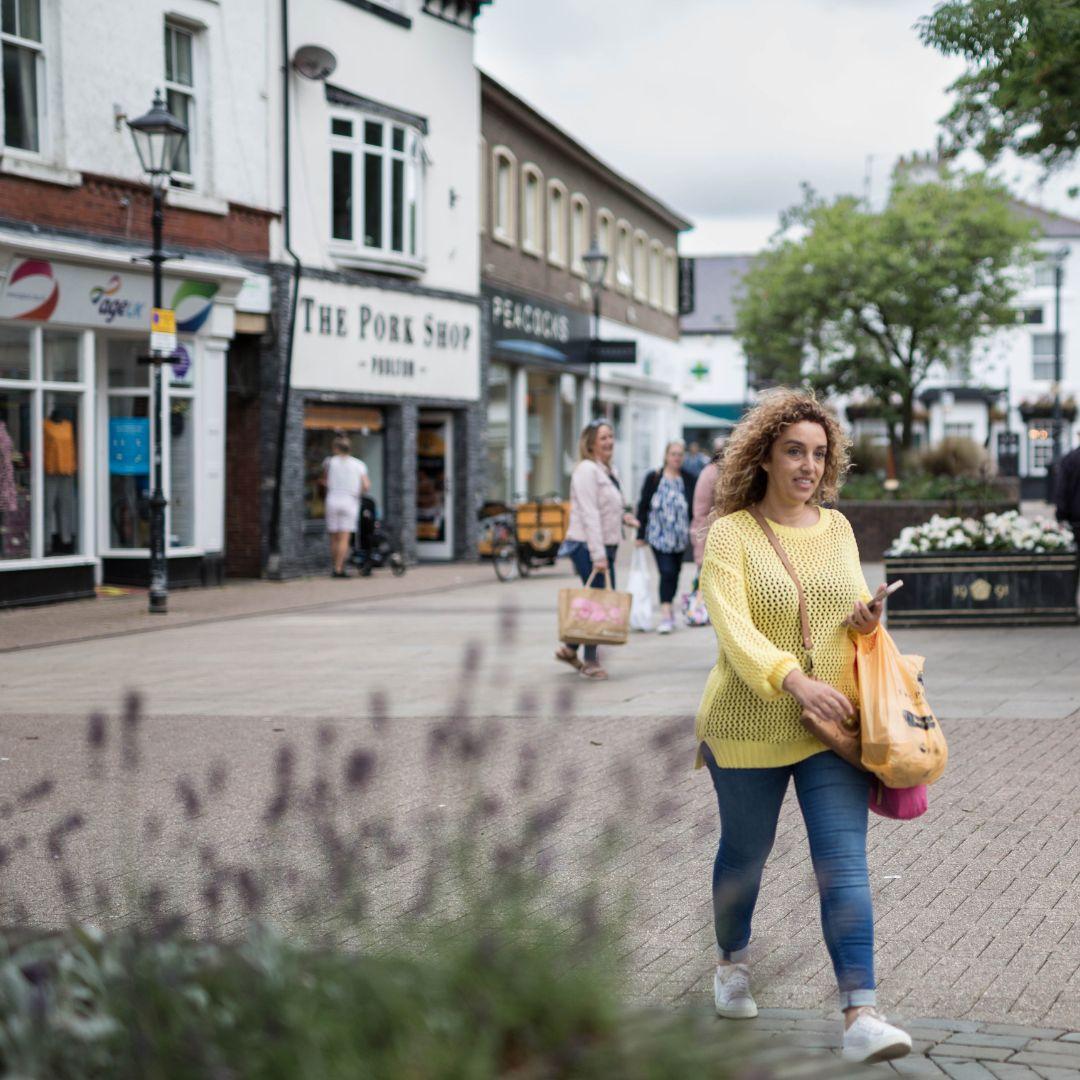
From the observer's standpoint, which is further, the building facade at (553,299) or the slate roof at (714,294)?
the slate roof at (714,294)

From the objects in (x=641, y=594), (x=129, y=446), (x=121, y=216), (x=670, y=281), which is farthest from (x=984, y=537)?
(x=670, y=281)

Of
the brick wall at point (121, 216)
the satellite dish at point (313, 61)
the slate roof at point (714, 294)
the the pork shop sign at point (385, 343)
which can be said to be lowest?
the the pork shop sign at point (385, 343)

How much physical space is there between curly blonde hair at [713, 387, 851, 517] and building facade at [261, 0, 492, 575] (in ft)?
60.9

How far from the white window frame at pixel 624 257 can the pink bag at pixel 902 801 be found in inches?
1405

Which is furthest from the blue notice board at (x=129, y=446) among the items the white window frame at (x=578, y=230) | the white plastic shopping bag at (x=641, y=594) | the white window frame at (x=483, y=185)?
the white window frame at (x=578, y=230)

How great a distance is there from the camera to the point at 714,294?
8181 centimetres

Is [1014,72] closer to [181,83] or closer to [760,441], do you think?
[760,441]

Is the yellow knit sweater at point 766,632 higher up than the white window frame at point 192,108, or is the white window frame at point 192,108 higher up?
the white window frame at point 192,108

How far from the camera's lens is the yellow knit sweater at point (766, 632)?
13.8 feet

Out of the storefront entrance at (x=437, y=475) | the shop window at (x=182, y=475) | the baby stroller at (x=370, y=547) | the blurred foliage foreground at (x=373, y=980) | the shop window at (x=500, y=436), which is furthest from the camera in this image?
the shop window at (x=500, y=436)

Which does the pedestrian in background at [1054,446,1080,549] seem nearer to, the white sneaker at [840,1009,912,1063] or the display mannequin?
the display mannequin

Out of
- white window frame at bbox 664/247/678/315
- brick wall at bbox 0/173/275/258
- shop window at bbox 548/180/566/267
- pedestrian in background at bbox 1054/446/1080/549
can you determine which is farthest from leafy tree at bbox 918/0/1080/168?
white window frame at bbox 664/247/678/315

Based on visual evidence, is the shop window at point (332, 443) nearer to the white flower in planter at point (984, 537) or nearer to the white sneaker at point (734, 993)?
the white flower in planter at point (984, 537)

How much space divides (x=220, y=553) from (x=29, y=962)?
1912 cm
